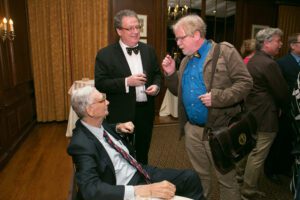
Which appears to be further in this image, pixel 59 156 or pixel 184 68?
pixel 59 156

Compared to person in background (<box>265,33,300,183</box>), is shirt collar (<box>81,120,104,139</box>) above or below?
above

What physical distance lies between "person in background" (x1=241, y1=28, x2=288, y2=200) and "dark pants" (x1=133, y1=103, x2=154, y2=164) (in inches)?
35.3

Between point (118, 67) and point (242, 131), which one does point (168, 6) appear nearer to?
point (118, 67)

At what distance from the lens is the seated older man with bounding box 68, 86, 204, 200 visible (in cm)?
125

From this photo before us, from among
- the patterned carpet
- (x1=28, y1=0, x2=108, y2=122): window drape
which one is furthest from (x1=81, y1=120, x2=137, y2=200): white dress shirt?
(x1=28, y1=0, x2=108, y2=122): window drape

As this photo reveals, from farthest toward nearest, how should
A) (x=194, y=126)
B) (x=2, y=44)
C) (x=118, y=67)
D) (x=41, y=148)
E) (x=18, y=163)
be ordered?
(x=41, y=148), (x=2, y=44), (x=18, y=163), (x=118, y=67), (x=194, y=126)

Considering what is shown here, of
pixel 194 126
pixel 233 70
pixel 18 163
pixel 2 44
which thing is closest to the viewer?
pixel 233 70

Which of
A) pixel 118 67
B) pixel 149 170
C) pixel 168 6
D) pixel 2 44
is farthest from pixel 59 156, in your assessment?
pixel 168 6

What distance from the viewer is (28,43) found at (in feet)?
15.7

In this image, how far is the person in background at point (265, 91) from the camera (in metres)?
2.13

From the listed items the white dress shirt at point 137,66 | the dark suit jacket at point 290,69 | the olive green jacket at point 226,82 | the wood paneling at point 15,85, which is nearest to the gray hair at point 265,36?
the dark suit jacket at point 290,69

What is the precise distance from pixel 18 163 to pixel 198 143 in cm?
257

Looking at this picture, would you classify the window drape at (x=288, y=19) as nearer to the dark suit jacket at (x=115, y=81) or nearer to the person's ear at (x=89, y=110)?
the dark suit jacket at (x=115, y=81)

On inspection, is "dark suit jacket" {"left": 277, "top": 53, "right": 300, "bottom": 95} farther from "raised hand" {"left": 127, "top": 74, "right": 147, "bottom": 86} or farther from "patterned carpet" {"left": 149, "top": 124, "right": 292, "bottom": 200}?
"raised hand" {"left": 127, "top": 74, "right": 147, "bottom": 86}
